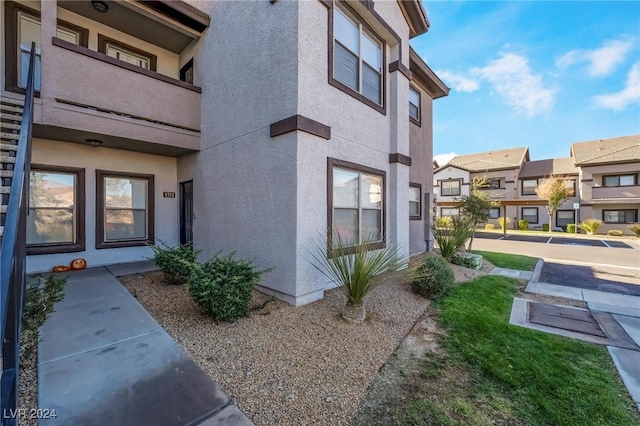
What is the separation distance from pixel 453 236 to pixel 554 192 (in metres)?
21.8

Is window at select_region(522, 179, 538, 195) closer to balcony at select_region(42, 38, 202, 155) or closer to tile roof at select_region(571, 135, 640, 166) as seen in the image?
tile roof at select_region(571, 135, 640, 166)

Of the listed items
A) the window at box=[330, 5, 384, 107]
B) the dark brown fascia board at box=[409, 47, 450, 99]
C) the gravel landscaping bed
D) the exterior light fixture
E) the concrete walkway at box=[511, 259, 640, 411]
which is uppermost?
the dark brown fascia board at box=[409, 47, 450, 99]

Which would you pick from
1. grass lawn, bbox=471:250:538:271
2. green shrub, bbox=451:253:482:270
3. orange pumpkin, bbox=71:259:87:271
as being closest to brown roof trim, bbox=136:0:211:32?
orange pumpkin, bbox=71:259:87:271

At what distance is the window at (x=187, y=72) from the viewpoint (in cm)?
836

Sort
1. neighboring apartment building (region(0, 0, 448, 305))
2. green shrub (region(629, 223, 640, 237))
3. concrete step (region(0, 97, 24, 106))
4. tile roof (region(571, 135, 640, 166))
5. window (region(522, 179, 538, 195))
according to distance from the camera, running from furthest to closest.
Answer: window (region(522, 179, 538, 195)), tile roof (region(571, 135, 640, 166)), green shrub (region(629, 223, 640, 237)), neighboring apartment building (region(0, 0, 448, 305)), concrete step (region(0, 97, 24, 106))

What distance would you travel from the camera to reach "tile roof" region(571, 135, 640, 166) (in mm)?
22281

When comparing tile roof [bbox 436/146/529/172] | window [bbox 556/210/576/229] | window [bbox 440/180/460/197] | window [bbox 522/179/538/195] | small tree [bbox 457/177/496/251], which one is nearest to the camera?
small tree [bbox 457/177/496/251]

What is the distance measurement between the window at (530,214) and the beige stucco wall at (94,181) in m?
32.8

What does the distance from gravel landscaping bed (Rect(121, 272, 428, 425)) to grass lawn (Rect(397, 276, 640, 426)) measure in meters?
0.63

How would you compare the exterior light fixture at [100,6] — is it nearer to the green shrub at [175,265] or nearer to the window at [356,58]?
the window at [356,58]

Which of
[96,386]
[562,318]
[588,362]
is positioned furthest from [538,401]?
[96,386]

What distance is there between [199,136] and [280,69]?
354cm

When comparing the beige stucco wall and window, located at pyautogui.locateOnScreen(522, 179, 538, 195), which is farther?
window, located at pyautogui.locateOnScreen(522, 179, 538, 195)

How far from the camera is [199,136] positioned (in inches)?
299
